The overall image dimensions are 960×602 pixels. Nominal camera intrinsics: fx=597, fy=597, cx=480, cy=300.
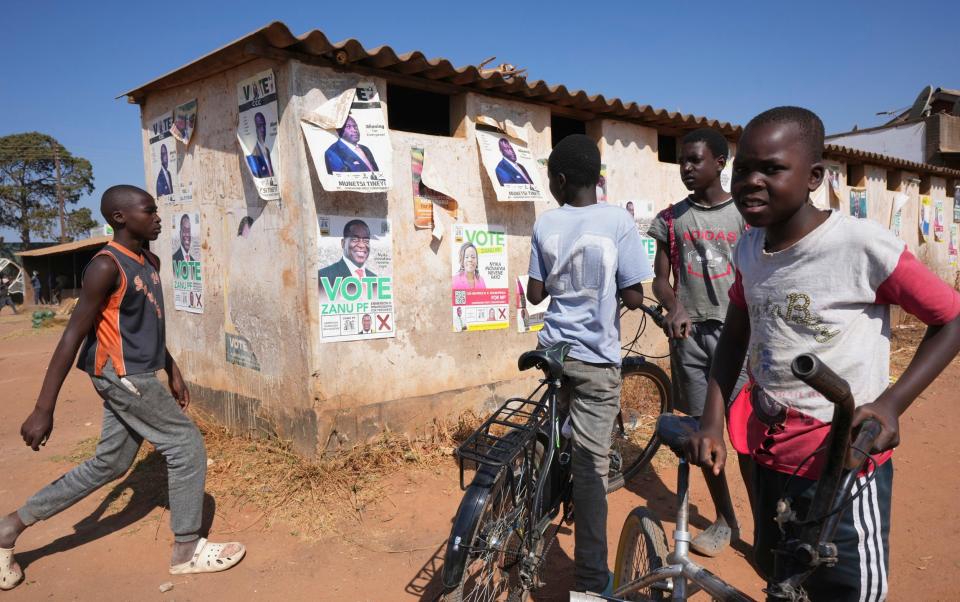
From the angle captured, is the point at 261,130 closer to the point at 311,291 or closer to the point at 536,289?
the point at 311,291

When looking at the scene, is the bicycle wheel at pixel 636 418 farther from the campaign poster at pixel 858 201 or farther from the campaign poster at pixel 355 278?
the campaign poster at pixel 858 201

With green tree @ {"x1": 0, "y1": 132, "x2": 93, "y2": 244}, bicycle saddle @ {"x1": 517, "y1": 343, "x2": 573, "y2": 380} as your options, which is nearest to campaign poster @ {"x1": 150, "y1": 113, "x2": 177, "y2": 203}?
bicycle saddle @ {"x1": 517, "y1": 343, "x2": 573, "y2": 380}

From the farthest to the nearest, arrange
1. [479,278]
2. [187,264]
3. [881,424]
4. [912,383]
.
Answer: [187,264] → [479,278] → [912,383] → [881,424]

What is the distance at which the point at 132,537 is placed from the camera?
139 inches

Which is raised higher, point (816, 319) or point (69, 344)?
point (816, 319)

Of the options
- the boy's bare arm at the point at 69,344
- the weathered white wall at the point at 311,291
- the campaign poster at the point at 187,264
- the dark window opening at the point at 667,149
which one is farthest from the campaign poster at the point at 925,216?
Result: the boy's bare arm at the point at 69,344

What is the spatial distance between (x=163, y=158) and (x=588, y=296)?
15.3 ft

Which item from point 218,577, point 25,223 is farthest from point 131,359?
point 25,223

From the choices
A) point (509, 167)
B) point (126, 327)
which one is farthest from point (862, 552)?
point (509, 167)

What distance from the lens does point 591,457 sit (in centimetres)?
255

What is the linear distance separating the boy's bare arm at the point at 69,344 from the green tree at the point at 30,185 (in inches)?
1294

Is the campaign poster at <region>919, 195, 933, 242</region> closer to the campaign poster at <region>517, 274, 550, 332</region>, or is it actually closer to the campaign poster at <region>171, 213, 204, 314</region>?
the campaign poster at <region>517, 274, 550, 332</region>

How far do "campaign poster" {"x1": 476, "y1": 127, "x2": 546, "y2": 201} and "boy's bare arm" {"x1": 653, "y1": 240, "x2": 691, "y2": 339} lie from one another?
1.92m

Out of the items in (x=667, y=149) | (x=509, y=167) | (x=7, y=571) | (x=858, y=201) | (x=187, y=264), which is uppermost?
(x=667, y=149)
